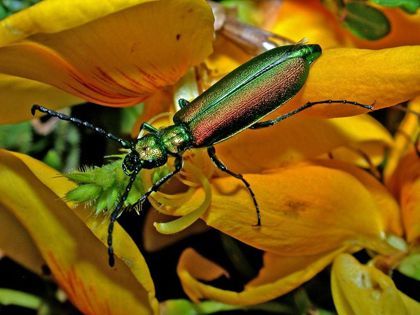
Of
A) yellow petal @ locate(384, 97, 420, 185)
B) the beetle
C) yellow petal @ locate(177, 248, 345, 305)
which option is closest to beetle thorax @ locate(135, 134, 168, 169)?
the beetle

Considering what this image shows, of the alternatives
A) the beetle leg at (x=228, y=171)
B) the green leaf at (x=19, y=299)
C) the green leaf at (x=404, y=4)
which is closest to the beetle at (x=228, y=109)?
the beetle leg at (x=228, y=171)

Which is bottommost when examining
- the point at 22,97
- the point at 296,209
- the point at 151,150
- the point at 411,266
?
the point at 411,266

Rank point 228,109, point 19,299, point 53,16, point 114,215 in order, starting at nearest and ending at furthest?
point 53,16
point 114,215
point 228,109
point 19,299

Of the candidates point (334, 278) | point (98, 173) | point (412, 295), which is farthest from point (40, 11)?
point (412, 295)

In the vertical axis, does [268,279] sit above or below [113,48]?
below

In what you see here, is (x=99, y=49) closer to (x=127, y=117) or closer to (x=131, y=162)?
(x=131, y=162)

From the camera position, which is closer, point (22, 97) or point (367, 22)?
point (22, 97)

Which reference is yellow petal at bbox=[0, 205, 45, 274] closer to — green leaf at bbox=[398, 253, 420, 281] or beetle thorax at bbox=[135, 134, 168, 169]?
beetle thorax at bbox=[135, 134, 168, 169]

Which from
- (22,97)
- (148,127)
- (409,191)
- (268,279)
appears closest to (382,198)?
(409,191)
